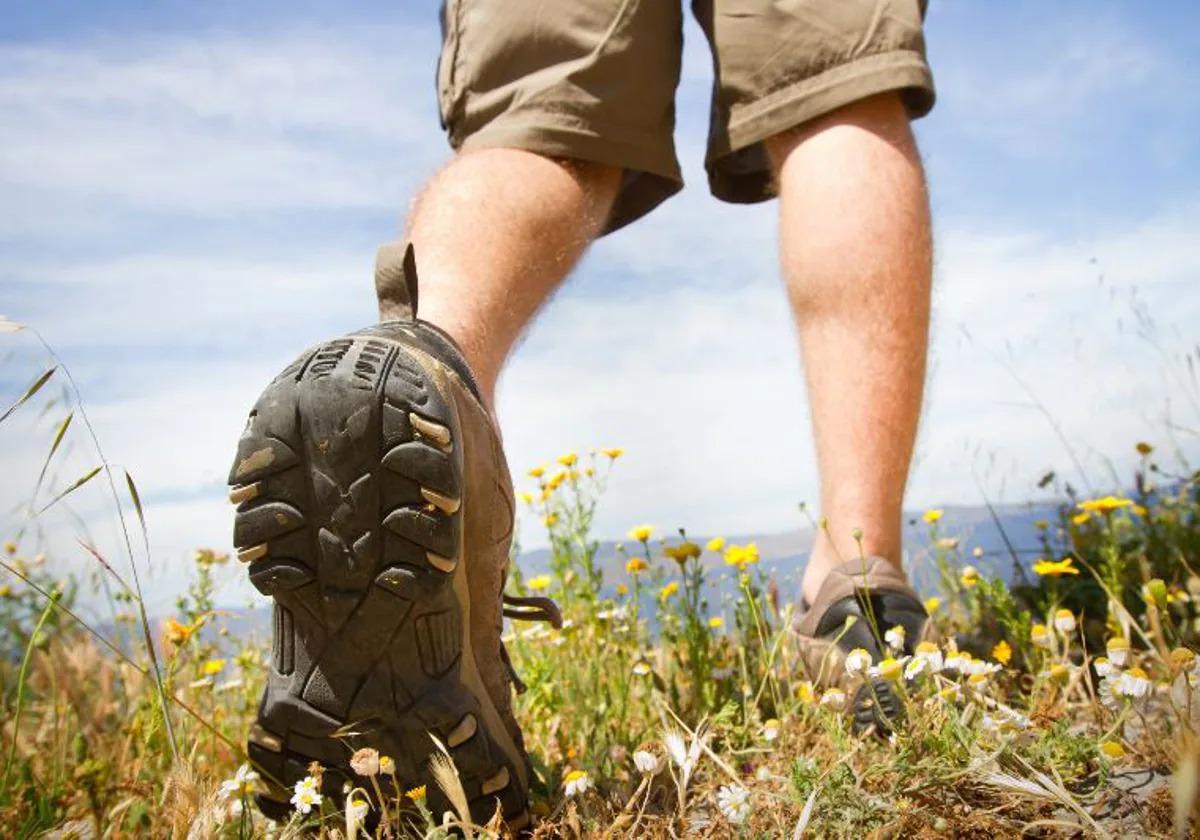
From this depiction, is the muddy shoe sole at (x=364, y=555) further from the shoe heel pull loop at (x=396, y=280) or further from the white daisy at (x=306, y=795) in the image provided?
the shoe heel pull loop at (x=396, y=280)

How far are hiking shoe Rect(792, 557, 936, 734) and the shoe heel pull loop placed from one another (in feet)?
2.93

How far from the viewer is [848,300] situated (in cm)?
192

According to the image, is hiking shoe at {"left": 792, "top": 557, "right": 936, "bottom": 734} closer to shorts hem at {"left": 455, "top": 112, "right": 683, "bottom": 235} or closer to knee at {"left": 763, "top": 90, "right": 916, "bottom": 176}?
knee at {"left": 763, "top": 90, "right": 916, "bottom": 176}

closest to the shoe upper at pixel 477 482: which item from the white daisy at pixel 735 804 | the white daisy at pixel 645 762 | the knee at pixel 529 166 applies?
the white daisy at pixel 645 762

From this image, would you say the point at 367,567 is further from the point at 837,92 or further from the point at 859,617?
the point at 837,92

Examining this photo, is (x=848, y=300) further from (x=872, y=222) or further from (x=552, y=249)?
(x=552, y=249)

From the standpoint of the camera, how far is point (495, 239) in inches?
73.3

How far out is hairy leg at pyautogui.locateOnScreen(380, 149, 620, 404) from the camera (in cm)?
178

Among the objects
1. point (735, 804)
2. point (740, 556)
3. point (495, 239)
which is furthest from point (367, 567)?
point (740, 556)

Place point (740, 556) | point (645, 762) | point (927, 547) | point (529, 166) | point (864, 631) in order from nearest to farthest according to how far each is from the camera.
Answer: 1. point (645, 762)
2. point (864, 631)
3. point (529, 166)
4. point (740, 556)
5. point (927, 547)

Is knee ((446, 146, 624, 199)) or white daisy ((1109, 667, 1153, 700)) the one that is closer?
white daisy ((1109, 667, 1153, 700))

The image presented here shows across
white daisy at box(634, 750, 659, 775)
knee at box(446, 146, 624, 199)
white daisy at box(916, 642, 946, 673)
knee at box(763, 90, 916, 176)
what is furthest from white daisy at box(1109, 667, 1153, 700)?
knee at box(446, 146, 624, 199)

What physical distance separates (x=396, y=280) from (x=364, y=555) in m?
0.49

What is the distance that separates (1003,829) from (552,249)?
1.24 meters
